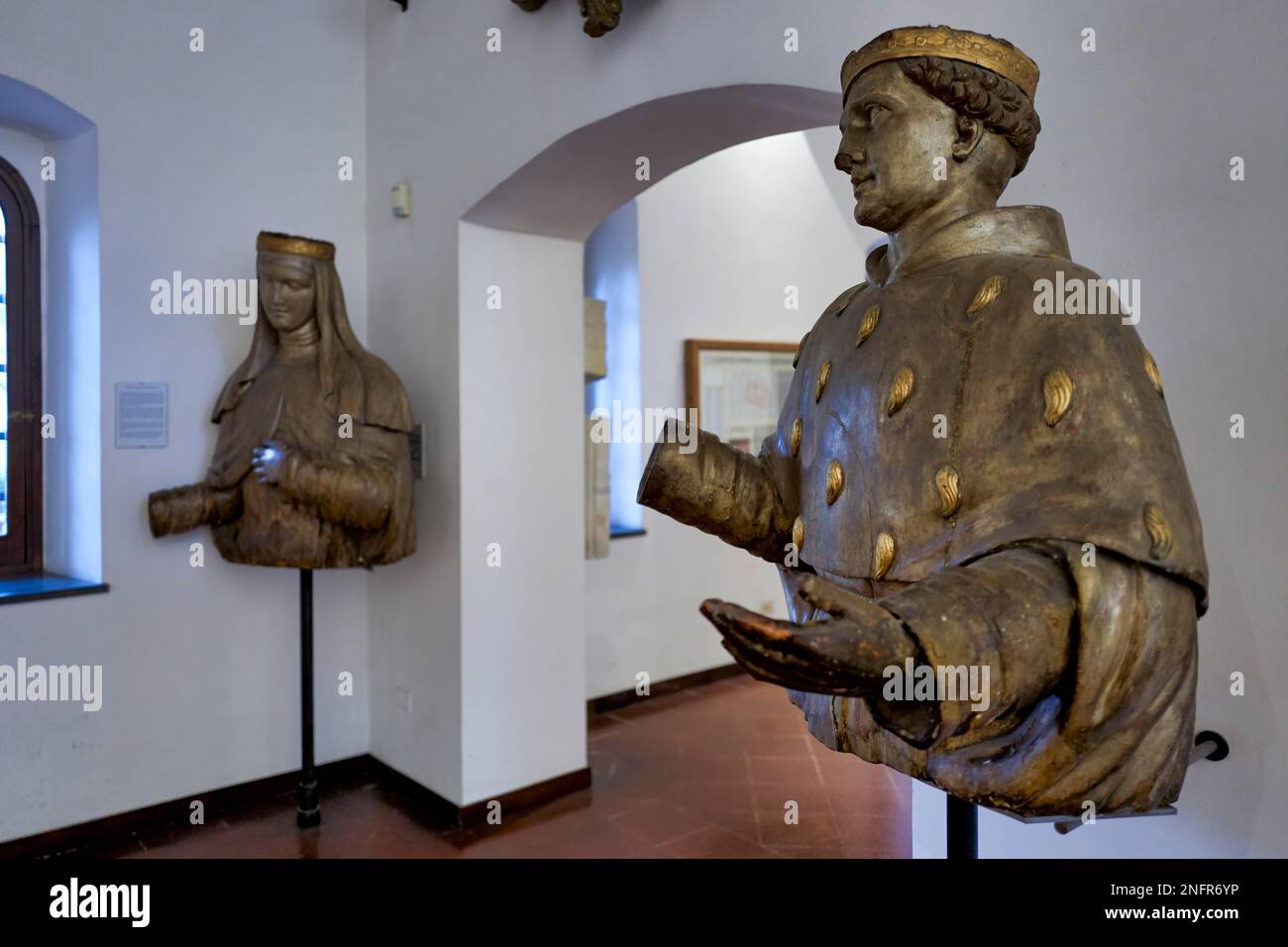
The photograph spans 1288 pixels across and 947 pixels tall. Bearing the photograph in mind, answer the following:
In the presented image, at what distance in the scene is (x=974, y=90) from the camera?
4.83 feet

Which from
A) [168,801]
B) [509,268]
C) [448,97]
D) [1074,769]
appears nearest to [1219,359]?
[1074,769]

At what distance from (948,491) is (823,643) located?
1.48ft

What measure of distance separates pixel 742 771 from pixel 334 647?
2006 mm

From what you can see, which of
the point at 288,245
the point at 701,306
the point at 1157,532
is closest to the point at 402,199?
the point at 288,245

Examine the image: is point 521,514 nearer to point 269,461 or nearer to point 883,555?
point 269,461

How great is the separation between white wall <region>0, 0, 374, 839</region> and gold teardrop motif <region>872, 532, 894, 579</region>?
11.7ft

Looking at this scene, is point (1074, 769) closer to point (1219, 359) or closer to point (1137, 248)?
point (1219, 359)

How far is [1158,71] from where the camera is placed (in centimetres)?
198

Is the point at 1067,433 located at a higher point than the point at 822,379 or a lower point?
lower

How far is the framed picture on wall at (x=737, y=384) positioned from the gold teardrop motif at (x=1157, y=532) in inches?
194

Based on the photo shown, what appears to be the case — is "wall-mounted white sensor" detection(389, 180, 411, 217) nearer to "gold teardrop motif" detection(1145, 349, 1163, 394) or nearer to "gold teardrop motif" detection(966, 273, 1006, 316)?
"gold teardrop motif" detection(966, 273, 1006, 316)

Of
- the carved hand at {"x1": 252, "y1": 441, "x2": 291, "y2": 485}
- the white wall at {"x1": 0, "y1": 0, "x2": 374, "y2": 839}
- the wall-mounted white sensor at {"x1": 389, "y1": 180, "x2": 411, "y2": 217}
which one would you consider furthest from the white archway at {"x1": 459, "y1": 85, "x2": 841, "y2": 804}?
the white wall at {"x1": 0, "y1": 0, "x2": 374, "y2": 839}

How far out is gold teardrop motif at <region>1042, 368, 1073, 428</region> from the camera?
1248mm

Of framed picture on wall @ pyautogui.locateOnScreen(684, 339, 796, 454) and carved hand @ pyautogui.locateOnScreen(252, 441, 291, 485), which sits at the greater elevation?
framed picture on wall @ pyautogui.locateOnScreen(684, 339, 796, 454)
